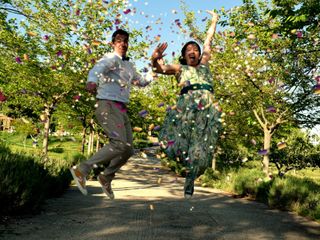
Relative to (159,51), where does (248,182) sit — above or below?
below

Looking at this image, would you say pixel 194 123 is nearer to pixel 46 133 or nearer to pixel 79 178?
pixel 79 178

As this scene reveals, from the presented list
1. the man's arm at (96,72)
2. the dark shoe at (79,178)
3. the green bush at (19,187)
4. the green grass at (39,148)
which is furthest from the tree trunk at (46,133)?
the man's arm at (96,72)

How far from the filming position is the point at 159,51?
5355 millimetres

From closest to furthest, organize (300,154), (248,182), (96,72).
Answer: (96,72) < (248,182) < (300,154)

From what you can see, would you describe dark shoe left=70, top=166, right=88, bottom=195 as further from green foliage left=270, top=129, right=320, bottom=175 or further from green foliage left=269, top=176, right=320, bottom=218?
green foliage left=270, top=129, right=320, bottom=175

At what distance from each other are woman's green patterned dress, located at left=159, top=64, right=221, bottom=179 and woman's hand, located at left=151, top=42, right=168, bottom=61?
16.7 inches

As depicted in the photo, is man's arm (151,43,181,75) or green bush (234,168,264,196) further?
green bush (234,168,264,196)

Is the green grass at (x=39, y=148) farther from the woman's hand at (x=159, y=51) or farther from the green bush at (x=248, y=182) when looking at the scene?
the green bush at (x=248, y=182)

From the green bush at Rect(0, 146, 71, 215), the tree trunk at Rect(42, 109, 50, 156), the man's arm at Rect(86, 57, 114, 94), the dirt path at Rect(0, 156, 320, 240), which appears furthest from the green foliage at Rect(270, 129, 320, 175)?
the man's arm at Rect(86, 57, 114, 94)

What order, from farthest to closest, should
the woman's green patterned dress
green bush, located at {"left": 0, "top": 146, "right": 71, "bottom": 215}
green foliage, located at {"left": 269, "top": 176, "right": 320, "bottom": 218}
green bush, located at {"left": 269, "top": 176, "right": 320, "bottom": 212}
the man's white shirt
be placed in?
green bush, located at {"left": 269, "top": 176, "right": 320, "bottom": 212} → green foliage, located at {"left": 269, "top": 176, "right": 320, "bottom": 218} → green bush, located at {"left": 0, "top": 146, "right": 71, "bottom": 215} → the woman's green patterned dress → the man's white shirt

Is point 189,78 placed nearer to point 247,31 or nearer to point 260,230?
point 260,230

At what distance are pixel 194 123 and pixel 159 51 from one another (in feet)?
3.79

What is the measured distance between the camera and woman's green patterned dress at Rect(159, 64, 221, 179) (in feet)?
17.9

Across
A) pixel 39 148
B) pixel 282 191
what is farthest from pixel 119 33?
pixel 39 148
